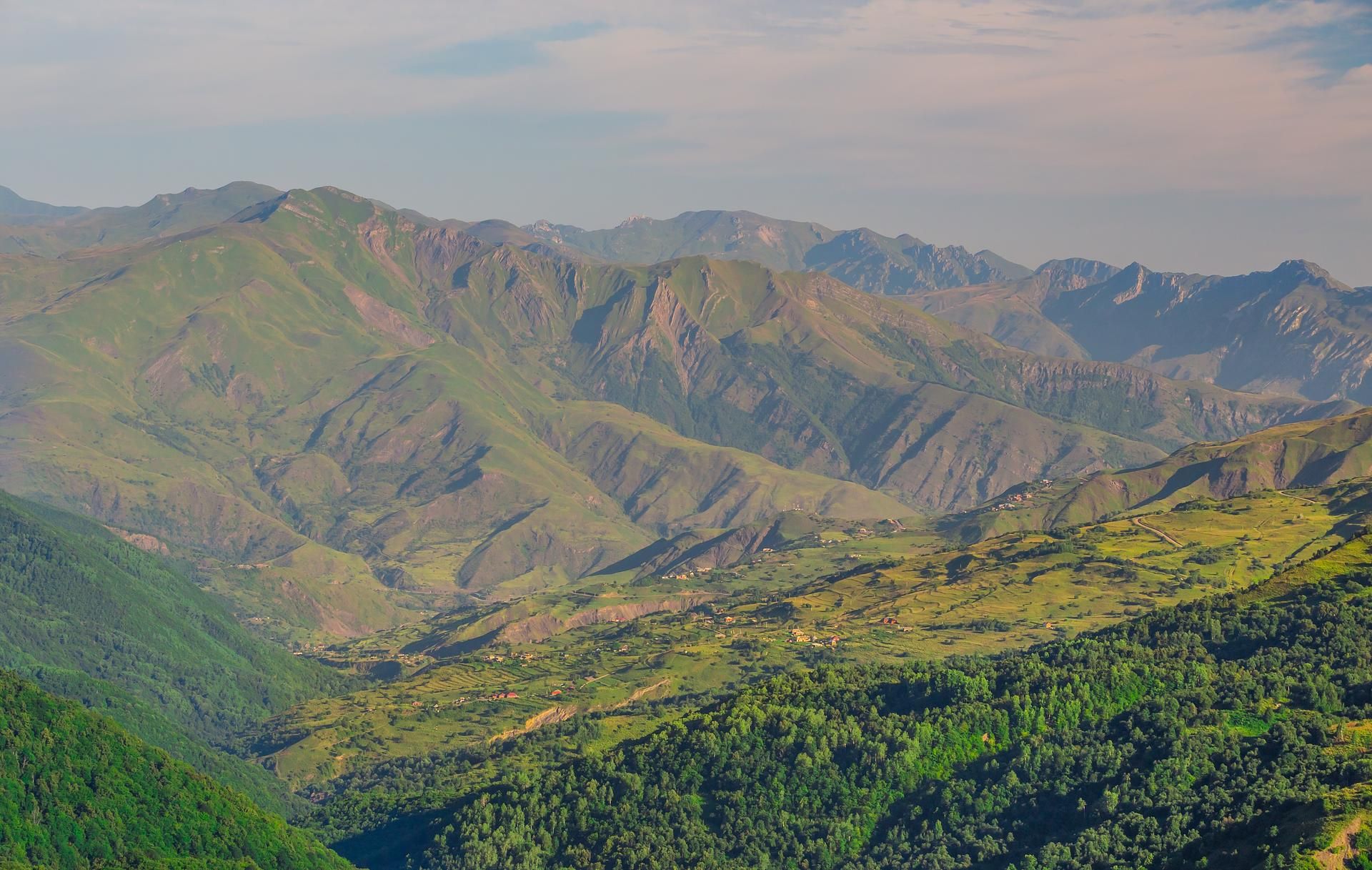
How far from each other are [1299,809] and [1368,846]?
14806 mm

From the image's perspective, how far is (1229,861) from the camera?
635 feet

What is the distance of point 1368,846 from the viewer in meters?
184

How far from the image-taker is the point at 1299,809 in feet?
650

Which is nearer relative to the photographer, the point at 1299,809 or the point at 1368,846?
the point at 1368,846

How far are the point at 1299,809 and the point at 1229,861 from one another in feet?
38.2

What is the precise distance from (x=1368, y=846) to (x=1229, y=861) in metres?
15.9
